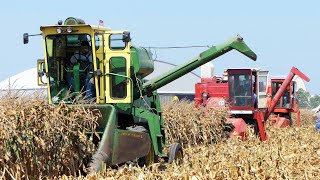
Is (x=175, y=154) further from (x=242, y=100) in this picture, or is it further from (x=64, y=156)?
(x=242, y=100)

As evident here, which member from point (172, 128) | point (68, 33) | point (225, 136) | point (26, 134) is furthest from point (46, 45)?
point (225, 136)

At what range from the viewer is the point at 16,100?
8.48m

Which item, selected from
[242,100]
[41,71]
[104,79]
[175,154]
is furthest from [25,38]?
[242,100]

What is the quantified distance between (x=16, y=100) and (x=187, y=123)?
828 centimetres

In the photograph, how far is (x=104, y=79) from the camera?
1041 centimetres

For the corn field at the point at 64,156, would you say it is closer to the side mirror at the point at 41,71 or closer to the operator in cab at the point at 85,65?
the operator in cab at the point at 85,65

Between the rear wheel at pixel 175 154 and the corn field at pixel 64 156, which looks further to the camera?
the rear wheel at pixel 175 154

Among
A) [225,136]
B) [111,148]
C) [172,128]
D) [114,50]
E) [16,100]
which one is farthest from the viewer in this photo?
[225,136]

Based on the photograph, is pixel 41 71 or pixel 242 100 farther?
pixel 242 100

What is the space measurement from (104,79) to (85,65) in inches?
16.5

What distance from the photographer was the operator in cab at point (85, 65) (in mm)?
10469

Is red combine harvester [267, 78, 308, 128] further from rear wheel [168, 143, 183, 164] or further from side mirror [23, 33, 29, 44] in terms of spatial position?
side mirror [23, 33, 29, 44]

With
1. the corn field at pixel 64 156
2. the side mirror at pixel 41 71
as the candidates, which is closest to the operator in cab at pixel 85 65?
the side mirror at pixel 41 71

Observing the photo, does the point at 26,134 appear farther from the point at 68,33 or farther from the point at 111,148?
the point at 68,33
